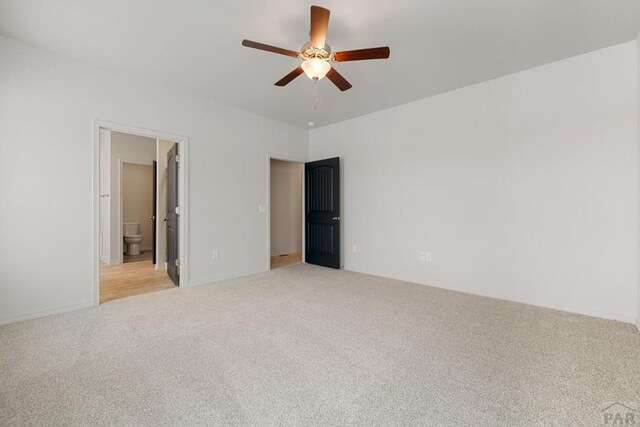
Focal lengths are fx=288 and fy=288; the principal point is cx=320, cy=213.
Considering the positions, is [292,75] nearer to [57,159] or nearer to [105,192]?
[57,159]

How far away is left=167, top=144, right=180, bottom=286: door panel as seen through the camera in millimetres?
4012

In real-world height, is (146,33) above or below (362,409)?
above

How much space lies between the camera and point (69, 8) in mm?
2191

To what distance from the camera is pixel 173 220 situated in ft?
13.7

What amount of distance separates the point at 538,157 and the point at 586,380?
88.4 inches

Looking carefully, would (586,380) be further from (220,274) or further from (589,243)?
(220,274)

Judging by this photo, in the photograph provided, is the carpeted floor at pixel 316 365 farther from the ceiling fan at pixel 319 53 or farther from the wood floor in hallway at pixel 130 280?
the ceiling fan at pixel 319 53

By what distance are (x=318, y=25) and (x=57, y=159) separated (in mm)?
2872

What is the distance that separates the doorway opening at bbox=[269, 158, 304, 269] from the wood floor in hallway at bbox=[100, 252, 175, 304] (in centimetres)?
238

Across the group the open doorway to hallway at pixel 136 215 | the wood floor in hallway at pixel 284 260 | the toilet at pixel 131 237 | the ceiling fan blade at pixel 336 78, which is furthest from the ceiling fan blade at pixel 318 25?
the toilet at pixel 131 237

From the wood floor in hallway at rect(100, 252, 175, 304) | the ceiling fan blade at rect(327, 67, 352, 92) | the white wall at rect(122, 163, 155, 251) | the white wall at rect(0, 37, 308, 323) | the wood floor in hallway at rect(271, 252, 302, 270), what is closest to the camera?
the ceiling fan blade at rect(327, 67, 352, 92)

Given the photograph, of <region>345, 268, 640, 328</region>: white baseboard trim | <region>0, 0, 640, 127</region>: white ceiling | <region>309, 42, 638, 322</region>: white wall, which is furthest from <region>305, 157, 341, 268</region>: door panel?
<region>345, 268, 640, 328</region>: white baseboard trim

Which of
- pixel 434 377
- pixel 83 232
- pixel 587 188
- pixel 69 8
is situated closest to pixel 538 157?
pixel 587 188

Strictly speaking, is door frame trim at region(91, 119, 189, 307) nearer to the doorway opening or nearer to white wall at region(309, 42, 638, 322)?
the doorway opening
